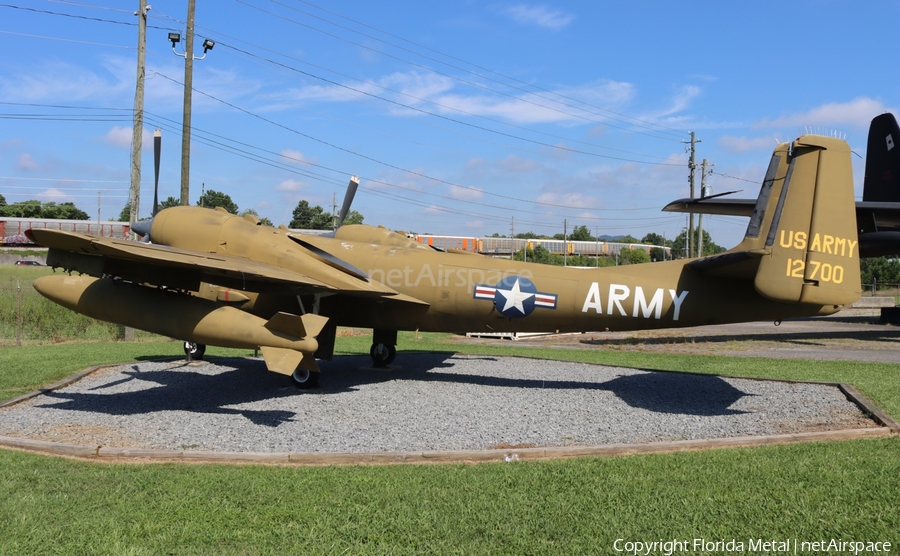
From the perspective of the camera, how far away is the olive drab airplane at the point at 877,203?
931 inches

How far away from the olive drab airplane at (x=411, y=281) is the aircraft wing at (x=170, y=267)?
0.03 m

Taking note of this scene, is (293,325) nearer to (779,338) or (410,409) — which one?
(410,409)

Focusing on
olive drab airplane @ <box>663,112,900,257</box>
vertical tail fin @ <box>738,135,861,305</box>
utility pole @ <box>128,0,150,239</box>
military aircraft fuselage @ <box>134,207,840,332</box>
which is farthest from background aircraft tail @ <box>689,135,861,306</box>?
utility pole @ <box>128,0,150,239</box>

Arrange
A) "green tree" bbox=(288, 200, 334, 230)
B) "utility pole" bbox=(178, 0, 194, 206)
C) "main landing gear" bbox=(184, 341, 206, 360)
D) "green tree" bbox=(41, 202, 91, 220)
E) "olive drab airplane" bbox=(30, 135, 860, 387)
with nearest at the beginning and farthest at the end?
"olive drab airplane" bbox=(30, 135, 860, 387) → "main landing gear" bbox=(184, 341, 206, 360) → "utility pole" bbox=(178, 0, 194, 206) → "green tree" bbox=(288, 200, 334, 230) → "green tree" bbox=(41, 202, 91, 220)

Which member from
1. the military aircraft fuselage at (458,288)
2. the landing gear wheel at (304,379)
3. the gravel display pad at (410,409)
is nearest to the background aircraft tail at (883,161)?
the gravel display pad at (410,409)

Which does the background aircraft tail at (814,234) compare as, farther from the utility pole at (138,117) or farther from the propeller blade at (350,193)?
the utility pole at (138,117)

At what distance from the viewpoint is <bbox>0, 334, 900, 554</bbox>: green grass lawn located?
5.38 metres

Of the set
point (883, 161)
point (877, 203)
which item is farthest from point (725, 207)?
point (883, 161)

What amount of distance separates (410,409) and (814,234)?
290 inches

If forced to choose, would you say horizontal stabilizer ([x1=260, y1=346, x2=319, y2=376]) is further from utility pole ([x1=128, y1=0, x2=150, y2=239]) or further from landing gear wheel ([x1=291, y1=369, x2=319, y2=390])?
utility pole ([x1=128, y1=0, x2=150, y2=239])

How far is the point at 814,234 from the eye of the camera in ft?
33.2

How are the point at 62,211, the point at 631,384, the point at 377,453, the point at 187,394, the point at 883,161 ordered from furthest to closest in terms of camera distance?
the point at 62,211 < the point at 883,161 < the point at 631,384 < the point at 187,394 < the point at 377,453

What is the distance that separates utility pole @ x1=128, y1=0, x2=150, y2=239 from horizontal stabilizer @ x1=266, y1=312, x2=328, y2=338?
47.2 ft

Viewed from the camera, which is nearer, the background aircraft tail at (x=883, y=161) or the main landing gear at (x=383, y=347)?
the main landing gear at (x=383, y=347)
